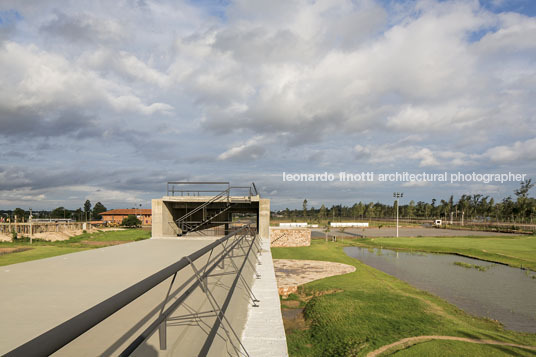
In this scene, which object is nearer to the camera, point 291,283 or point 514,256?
point 291,283

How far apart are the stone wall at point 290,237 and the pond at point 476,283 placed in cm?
606

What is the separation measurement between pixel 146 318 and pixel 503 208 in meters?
126

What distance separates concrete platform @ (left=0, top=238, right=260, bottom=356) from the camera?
3145 mm

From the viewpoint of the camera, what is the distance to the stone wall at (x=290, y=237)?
103 feet

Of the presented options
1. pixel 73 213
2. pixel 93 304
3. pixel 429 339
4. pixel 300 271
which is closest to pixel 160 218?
pixel 300 271

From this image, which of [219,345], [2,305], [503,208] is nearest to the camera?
[219,345]

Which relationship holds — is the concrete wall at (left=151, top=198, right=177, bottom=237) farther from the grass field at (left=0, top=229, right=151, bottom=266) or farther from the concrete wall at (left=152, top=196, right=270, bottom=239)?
the grass field at (left=0, top=229, right=151, bottom=266)

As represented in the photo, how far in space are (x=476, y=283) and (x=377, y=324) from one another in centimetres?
1283

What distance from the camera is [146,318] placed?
12.9 feet

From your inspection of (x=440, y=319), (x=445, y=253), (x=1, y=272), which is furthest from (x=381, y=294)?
(x=445, y=253)

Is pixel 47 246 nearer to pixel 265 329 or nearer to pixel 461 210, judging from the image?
pixel 265 329

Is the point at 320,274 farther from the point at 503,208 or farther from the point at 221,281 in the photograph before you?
the point at 503,208

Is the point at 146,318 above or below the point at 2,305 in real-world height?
above

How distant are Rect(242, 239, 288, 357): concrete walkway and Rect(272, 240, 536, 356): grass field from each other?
4147mm
